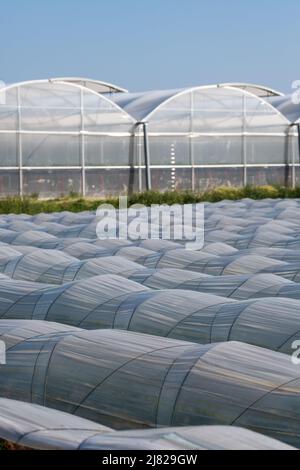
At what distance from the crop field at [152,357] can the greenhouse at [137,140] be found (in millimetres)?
20756

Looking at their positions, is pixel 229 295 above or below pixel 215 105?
below

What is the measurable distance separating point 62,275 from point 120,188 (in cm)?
2410

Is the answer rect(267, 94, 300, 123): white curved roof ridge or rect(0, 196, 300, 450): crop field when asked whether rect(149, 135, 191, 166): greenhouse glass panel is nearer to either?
rect(267, 94, 300, 123): white curved roof ridge

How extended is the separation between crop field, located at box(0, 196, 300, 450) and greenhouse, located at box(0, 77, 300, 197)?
2076 centimetres

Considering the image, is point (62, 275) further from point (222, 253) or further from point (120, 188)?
point (120, 188)

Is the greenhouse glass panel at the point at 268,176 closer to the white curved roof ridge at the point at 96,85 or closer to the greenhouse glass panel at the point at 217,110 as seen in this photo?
the greenhouse glass panel at the point at 217,110

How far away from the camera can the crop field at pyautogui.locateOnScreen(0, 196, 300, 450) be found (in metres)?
8.22

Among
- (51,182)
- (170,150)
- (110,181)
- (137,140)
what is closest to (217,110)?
(170,150)

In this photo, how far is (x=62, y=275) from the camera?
739 inches

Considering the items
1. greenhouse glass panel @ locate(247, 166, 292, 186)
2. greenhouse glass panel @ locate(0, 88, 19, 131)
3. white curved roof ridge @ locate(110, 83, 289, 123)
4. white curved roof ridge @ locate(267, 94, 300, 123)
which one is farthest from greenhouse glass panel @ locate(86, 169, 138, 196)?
white curved roof ridge @ locate(267, 94, 300, 123)

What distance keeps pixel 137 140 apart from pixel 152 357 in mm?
33723

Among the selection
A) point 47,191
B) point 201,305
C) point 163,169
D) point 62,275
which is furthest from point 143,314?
point 163,169

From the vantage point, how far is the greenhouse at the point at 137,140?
39500mm

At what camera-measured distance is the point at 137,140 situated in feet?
143
